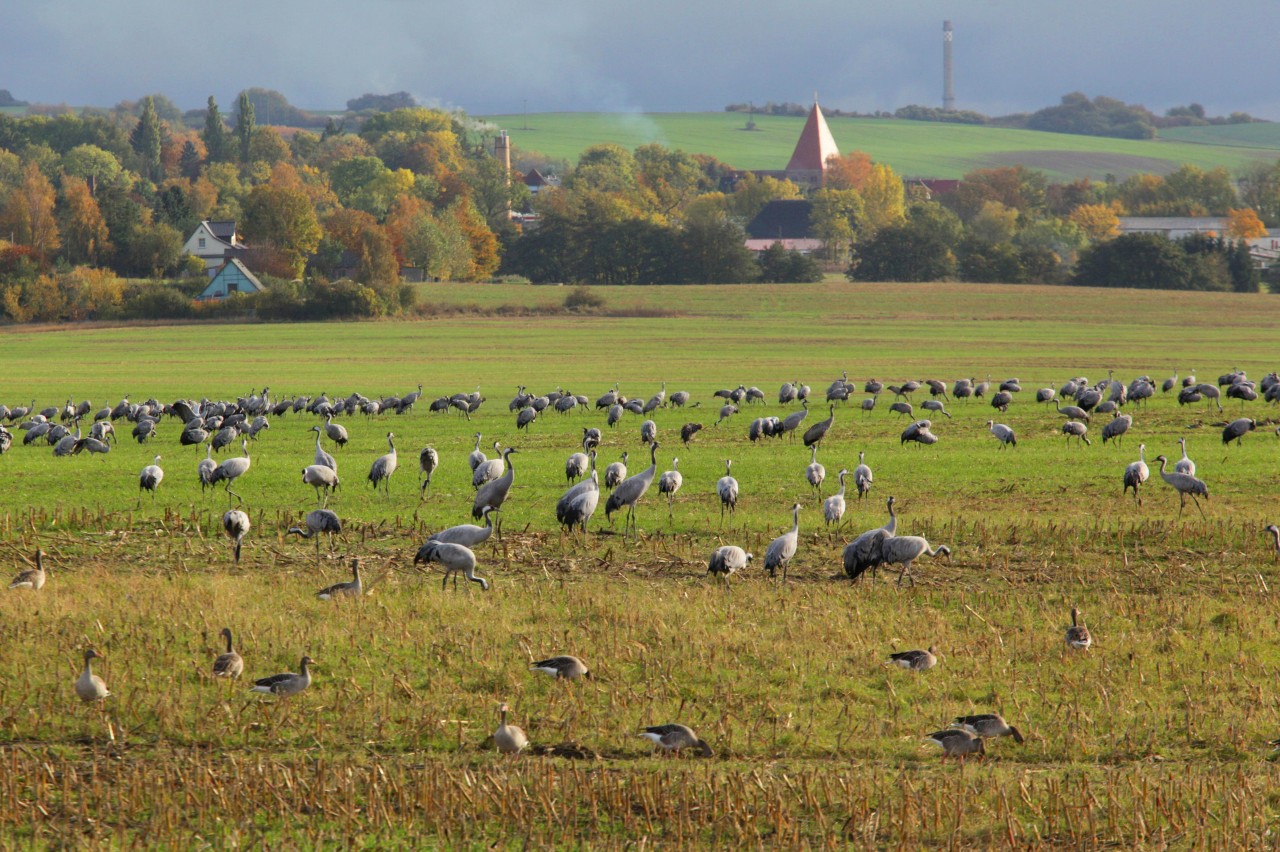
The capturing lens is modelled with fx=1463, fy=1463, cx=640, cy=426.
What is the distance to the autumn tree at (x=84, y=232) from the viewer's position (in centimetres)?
11769

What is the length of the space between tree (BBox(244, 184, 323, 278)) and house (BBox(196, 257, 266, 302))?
10.3 metres

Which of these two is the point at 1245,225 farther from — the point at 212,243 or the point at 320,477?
the point at 320,477

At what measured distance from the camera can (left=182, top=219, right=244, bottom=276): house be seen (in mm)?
136250

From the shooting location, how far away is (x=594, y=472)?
20.7 metres

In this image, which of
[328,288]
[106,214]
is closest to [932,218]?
[328,288]

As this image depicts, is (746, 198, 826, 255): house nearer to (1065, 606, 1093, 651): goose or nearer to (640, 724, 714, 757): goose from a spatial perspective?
(1065, 606, 1093, 651): goose

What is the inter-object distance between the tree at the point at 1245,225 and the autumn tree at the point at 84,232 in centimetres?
11254

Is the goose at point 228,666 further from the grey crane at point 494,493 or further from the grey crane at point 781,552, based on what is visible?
the grey crane at point 494,493

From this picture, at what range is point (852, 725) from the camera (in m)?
12.0

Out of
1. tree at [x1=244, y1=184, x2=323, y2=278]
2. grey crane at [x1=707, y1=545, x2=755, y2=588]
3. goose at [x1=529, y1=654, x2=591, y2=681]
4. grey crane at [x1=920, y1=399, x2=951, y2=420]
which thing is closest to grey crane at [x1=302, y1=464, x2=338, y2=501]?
grey crane at [x1=707, y1=545, x2=755, y2=588]

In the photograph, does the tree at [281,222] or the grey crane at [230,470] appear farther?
the tree at [281,222]

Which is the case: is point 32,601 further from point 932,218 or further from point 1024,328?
point 932,218

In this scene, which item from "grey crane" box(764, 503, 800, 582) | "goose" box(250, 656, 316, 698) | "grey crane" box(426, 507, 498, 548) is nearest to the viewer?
"goose" box(250, 656, 316, 698)

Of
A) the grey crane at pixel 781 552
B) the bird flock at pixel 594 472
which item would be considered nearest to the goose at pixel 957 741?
the bird flock at pixel 594 472
